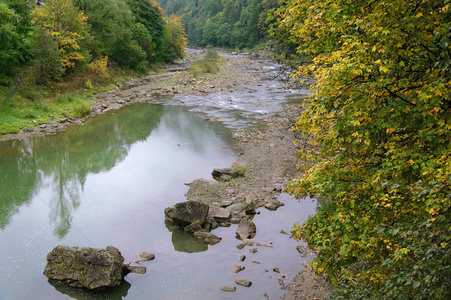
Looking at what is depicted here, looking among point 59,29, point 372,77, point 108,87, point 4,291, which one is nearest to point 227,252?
point 4,291

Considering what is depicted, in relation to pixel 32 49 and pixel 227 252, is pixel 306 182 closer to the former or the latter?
pixel 227 252

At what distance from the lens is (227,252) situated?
481 inches

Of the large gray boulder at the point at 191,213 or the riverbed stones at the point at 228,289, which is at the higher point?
→ the large gray boulder at the point at 191,213

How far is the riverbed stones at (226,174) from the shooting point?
707 inches

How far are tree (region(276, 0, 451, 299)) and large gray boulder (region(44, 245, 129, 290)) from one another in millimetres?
A: 6047

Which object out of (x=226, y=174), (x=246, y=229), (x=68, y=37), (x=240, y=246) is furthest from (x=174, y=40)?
(x=240, y=246)

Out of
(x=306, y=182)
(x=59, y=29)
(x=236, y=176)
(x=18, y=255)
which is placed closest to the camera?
(x=306, y=182)

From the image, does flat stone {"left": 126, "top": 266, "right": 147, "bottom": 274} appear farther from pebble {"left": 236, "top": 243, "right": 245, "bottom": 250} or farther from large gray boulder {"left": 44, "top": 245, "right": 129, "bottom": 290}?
pebble {"left": 236, "top": 243, "right": 245, "bottom": 250}

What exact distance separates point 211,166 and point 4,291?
1186cm

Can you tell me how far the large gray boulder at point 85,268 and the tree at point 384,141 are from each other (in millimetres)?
6047

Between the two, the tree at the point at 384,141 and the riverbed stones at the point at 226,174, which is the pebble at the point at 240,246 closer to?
the tree at the point at 384,141

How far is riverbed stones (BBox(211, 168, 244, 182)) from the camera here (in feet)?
58.9

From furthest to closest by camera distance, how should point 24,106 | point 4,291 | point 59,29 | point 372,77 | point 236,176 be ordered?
point 59,29, point 24,106, point 236,176, point 4,291, point 372,77

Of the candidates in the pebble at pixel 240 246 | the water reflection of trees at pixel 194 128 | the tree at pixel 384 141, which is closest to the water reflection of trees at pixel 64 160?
the water reflection of trees at pixel 194 128
